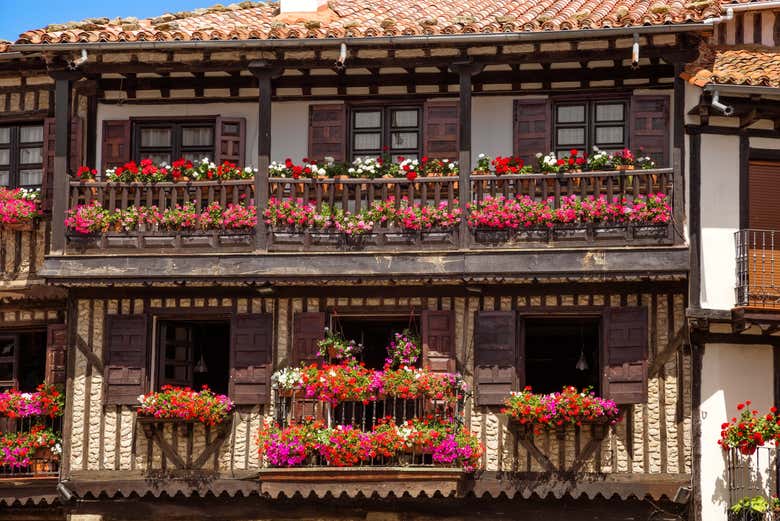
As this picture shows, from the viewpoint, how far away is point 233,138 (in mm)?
24844

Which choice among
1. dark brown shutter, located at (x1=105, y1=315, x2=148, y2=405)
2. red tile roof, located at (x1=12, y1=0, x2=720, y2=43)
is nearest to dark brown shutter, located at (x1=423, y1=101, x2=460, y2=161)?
red tile roof, located at (x1=12, y1=0, x2=720, y2=43)

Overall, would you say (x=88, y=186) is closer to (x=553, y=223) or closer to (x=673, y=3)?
(x=553, y=223)

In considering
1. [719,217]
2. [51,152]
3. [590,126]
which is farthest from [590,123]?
[51,152]

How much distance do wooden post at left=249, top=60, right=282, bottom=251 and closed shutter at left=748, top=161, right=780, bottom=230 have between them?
21.0 feet

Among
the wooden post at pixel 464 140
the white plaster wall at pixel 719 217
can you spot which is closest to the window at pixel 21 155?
the wooden post at pixel 464 140

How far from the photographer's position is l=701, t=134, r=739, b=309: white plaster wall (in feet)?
75.3

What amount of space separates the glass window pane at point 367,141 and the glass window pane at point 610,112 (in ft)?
10.1

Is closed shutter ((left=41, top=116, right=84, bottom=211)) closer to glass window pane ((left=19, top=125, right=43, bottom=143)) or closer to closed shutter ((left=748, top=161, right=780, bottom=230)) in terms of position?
glass window pane ((left=19, top=125, right=43, bottom=143))

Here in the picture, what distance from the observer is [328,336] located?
23734 mm

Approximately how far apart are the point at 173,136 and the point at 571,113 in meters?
5.64

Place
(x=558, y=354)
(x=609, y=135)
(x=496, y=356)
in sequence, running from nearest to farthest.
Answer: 1. (x=496, y=356)
2. (x=609, y=135)
3. (x=558, y=354)

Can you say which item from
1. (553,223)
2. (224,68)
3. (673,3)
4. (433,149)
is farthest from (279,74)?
(673,3)

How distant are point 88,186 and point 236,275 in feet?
7.84

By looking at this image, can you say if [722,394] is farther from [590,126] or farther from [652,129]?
[590,126]
